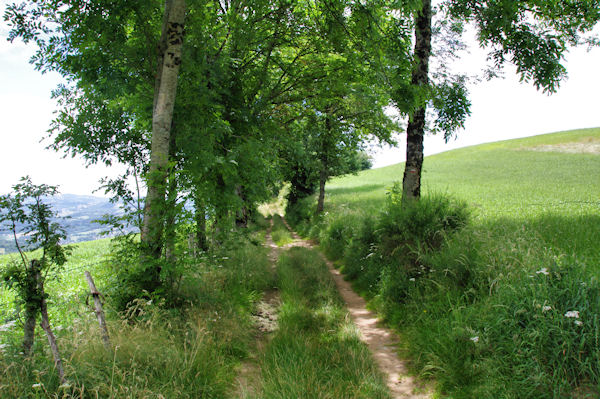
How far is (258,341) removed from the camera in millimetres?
5375

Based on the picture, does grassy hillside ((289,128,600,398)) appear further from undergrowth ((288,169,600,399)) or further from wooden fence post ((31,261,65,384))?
wooden fence post ((31,261,65,384))

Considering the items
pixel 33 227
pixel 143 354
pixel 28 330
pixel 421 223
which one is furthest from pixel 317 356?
pixel 421 223

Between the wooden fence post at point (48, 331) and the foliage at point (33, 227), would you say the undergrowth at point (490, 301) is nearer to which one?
the wooden fence post at point (48, 331)

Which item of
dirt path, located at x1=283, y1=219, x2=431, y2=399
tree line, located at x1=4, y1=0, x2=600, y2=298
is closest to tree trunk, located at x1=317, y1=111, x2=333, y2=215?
tree line, located at x1=4, y1=0, x2=600, y2=298

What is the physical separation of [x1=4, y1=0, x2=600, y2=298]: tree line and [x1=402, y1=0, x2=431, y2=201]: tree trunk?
3 centimetres

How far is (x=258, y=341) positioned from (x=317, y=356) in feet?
4.13

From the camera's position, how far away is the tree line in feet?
16.8

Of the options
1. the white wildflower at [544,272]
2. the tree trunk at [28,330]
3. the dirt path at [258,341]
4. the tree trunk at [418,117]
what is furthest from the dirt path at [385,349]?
the tree trunk at [28,330]

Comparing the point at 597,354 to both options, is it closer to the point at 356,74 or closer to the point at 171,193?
the point at 171,193

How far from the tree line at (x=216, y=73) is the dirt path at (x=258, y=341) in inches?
71.4

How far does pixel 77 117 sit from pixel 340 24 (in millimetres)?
5898

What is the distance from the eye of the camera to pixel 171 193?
4.86 meters

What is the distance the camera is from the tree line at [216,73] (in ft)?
16.8

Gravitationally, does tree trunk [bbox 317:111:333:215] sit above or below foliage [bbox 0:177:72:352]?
above
